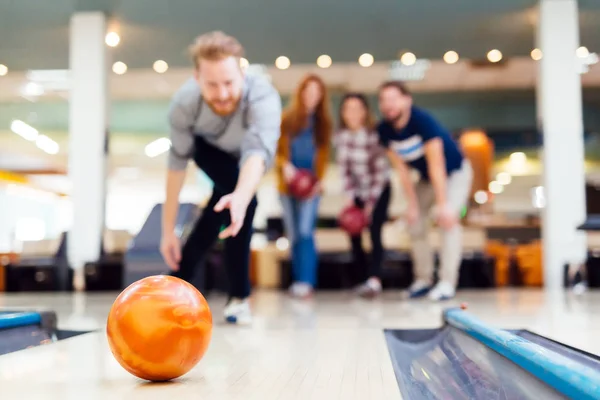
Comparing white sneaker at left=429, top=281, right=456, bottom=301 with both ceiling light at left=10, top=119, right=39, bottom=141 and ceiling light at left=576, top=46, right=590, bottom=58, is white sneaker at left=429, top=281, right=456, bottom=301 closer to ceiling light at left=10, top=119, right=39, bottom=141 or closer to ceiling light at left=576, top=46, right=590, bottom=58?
ceiling light at left=576, top=46, right=590, bottom=58

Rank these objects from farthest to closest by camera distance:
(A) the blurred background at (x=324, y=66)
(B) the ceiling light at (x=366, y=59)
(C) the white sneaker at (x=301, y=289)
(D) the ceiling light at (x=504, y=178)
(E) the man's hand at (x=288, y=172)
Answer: (D) the ceiling light at (x=504, y=178) → (B) the ceiling light at (x=366, y=59) → (A) the blurred background at (x=324, y=66) → (C) the white sneaker at (x=301, y=289) → (E) the man's hand at (x=288, y=172)

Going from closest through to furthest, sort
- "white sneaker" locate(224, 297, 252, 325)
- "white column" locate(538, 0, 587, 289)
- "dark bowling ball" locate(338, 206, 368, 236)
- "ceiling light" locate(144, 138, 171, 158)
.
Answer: "white sneaker" locate(224, 297, 252, 325) < "dark bowling ball" locate(338, 206, 368, 236) < "white column" locate(538, 0, 587, 289) < "ceiling light" locate(144, 138, 171, 158)

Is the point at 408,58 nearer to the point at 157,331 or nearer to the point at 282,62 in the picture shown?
the point at 282,62

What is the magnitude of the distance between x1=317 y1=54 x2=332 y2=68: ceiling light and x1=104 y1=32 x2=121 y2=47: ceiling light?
8.66 ft

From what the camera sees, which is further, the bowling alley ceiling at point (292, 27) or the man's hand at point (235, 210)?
the bowling alley ceiling at point (292, 27)

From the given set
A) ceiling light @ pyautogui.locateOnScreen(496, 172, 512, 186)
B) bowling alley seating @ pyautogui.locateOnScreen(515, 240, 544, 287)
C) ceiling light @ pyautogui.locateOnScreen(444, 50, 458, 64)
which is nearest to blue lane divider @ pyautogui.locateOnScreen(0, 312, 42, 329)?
bowling alley seating @ pyautogui.locateOnScreen(515, 240, 544, 287)

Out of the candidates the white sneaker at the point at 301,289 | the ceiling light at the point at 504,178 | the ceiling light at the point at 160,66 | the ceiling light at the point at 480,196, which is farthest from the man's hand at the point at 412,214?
the ceiling light at the point at 504,178

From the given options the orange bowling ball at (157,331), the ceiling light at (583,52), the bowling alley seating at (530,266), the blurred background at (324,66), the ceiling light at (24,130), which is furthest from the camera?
the ceiling light at (24,130)

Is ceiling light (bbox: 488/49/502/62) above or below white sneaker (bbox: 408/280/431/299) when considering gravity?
above

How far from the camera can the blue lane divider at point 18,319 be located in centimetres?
223

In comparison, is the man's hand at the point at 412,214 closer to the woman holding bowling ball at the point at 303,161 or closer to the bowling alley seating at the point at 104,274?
the woman holding bowling ball at the point at 303,161

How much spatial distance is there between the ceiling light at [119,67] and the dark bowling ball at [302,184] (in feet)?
15.7

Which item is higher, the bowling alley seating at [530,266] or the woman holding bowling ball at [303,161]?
the woman holding bowling ball at [303,161]

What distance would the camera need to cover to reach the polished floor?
4.69 feet
